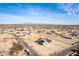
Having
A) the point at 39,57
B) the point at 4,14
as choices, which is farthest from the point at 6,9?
the point at 39,57

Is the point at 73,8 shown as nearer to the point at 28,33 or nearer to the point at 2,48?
the point at 28,33

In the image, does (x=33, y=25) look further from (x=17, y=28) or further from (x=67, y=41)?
(x=67, y=41)

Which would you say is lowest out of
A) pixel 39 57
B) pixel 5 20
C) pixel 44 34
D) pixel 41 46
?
pixel 39 57

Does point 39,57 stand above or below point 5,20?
below

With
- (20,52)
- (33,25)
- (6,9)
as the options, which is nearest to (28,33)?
(33,25)

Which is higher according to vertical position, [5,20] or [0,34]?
[5,20]

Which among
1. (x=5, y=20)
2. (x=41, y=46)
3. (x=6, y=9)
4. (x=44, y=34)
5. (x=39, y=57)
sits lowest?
(x=39, y=57)
